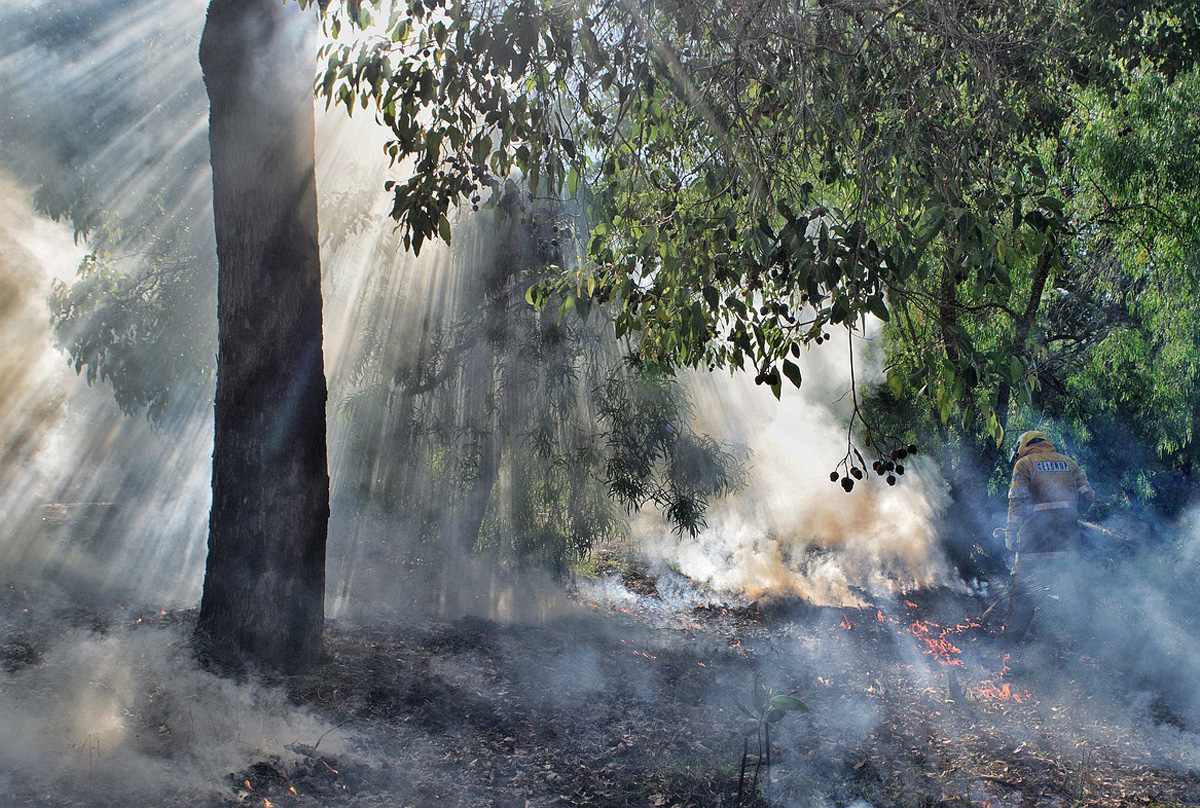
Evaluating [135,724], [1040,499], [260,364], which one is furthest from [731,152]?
[1040,499]

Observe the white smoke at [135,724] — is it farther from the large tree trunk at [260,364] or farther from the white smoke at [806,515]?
the white smoke at [806,515]

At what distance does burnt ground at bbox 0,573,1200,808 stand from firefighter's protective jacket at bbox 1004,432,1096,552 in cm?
111

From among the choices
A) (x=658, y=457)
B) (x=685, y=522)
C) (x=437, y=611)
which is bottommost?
(x=437, y=611)

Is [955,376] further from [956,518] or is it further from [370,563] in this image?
[956,518]

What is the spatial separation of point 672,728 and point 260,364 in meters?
3.58

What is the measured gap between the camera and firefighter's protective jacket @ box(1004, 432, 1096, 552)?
317 inches

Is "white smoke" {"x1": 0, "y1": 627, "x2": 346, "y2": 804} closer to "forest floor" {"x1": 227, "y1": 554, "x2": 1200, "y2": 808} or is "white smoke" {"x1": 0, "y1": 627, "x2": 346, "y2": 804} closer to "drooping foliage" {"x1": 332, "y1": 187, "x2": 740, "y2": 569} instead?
"forest floor" {"x1": 227, "y1": 554, "x2": 1200, "y2": 808}

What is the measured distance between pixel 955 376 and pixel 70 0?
11430mm

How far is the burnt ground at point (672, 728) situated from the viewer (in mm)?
4695

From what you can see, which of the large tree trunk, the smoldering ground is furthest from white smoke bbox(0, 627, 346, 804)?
the large tree trunk

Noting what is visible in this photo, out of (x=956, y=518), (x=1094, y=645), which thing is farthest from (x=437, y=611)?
(x=956, y=518)

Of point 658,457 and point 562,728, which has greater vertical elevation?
point 658,457

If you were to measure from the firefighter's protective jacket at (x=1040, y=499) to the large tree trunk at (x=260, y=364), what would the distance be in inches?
250

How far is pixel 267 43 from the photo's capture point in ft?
17.4
